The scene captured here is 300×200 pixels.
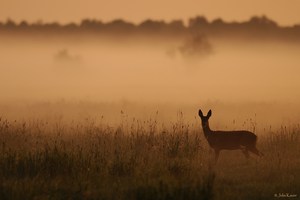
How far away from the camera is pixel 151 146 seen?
18.0 metres

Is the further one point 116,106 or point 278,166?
point 116,106

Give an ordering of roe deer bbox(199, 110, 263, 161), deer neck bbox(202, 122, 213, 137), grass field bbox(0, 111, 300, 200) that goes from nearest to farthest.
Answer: grass field bbox(0, 111, 300, 200), roe deer bbox(199, 110, 263, 161), deer neck bbox(202, 122, 213, 137)

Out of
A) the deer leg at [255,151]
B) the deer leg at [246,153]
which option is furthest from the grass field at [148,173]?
the deer leg at [255,151]

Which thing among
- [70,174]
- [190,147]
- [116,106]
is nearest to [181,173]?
[70,174]

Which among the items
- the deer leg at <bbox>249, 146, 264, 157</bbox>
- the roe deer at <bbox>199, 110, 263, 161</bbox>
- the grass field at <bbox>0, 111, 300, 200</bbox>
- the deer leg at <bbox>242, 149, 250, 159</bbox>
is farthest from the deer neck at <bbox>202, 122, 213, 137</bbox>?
the deer leg at <bbox>249, 146, 264, 157</bbox>

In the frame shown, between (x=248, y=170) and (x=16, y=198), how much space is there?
689cm

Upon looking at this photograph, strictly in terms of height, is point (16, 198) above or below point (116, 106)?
below

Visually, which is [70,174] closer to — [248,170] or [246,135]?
[248,170]

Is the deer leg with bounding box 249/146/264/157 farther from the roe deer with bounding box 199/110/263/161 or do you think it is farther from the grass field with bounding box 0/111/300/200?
the grass field with bounding box 0/111/300/200

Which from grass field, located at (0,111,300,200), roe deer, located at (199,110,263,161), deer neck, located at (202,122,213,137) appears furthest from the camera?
deer neck, located at (202,122,213,137)

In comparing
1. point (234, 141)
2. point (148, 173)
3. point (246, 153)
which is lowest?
point (148, 173)

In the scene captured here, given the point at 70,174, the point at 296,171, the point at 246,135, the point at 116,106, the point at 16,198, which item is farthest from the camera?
the point at 116,106

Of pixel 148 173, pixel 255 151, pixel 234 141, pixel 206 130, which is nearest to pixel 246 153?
pixel 255 151

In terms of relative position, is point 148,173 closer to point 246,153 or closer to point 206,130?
point 246,153
